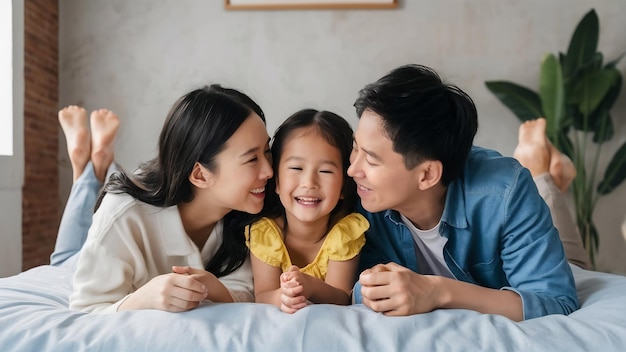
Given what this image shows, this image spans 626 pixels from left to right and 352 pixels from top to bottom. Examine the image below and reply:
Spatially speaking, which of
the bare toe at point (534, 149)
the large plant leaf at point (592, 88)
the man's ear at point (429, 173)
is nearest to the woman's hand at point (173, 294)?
the man's ear at point (429, 173)

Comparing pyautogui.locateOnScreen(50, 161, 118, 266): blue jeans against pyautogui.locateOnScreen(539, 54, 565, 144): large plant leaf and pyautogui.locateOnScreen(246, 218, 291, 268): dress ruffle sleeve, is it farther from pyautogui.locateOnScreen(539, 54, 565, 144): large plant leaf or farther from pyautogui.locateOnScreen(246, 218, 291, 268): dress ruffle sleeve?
pyautogui.locateOnScreen(539, 54, 565, 144): large plant leaf

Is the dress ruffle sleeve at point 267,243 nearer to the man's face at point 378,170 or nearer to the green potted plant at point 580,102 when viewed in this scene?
the man's face at point 378,170

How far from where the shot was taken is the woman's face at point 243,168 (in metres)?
1.55

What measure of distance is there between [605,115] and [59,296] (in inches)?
124

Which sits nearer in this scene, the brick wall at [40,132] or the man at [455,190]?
the man at [455,190]

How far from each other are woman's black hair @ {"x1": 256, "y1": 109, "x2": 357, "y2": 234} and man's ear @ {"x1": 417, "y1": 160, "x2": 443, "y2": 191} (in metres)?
0.21

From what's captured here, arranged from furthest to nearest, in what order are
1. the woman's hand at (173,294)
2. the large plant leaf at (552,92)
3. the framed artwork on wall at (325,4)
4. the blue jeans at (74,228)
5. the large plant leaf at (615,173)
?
1. the framed artwork on wall at (325,4)
2. the large plant leaf at (615,173)
3. the large plant leaf at (552,92)
4. the blue jeans at (74,228)
5. the woman's hand at (173,294)

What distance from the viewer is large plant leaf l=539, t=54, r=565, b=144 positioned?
3379mm

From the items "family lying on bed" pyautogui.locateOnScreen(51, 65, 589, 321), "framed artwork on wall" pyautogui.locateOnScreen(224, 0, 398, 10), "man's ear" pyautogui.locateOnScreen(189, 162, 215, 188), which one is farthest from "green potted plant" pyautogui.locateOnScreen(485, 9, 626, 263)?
"man's ear" pyautogui.locateOnScreen(189, 162, 215, 188)

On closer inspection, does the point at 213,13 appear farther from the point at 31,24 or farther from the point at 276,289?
the point at 276,289

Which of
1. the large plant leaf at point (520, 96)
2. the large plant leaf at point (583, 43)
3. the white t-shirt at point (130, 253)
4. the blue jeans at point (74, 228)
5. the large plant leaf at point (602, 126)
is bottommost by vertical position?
the blue jeans at point (74, 228)

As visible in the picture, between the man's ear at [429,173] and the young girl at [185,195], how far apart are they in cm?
37

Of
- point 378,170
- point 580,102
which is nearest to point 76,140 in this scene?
point 378,170

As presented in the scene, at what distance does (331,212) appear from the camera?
170 cm
